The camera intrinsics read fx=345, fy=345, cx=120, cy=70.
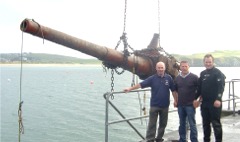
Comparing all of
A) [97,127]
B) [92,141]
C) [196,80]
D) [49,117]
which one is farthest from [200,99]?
[49,117]

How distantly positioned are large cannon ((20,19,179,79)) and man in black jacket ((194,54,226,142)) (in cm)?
188

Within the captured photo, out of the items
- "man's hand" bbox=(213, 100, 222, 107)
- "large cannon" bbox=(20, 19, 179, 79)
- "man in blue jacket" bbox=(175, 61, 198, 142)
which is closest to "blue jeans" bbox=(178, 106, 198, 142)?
"man in blue jacket" bbox=(175, 61, 198, 142)

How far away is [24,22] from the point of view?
621cm

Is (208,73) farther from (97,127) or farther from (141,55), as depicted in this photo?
(97,127)

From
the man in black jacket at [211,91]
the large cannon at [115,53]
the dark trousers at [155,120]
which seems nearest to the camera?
the large cannon at [115,53]

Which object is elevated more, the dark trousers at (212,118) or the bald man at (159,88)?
the bald man at (159,88)

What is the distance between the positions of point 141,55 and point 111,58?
1.24 m

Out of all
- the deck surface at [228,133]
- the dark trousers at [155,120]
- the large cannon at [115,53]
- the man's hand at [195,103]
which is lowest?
the deck surface at [228,133]

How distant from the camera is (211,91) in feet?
22.7

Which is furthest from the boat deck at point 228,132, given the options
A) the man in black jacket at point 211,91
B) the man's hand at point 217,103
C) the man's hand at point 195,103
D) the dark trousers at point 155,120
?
the man's hand at point 217,103

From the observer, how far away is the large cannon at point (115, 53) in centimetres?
624

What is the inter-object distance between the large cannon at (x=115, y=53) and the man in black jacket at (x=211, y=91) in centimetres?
188

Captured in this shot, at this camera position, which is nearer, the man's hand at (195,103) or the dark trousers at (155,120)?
the man's hand at (195,103)

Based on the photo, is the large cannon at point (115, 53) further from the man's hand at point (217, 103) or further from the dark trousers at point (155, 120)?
the man's hand at point (217, 103)
